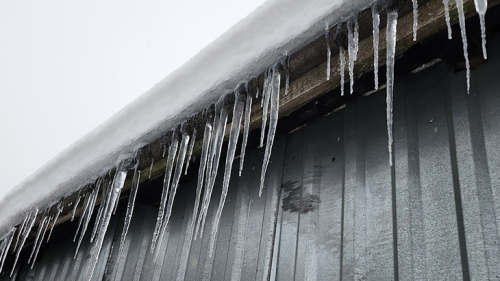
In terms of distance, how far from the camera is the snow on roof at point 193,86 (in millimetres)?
1341

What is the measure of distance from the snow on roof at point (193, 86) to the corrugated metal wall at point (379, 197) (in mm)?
464

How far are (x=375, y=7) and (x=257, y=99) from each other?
675mm

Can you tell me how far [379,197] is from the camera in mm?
1368

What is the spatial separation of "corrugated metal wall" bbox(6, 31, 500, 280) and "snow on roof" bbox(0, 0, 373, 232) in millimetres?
464

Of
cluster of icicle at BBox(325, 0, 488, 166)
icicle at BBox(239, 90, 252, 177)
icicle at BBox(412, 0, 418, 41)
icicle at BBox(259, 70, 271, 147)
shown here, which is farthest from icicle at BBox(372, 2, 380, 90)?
icicle at BBox(239, 90, 252, 177)

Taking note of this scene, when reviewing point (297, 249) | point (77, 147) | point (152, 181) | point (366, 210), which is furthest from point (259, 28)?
point (77, 147)

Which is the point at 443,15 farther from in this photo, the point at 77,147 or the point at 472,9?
the point at 77,147

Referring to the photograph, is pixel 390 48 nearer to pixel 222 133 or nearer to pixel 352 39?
pixel 352 39

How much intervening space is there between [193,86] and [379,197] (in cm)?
96

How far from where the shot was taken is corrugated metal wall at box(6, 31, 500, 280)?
45.1 inches

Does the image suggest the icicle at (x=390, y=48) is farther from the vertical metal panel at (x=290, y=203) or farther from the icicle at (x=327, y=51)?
the vertical metal panel at (x=290, y=203)

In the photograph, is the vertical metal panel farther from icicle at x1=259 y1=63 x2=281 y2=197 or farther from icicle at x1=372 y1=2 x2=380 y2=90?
icicle at x1=372 y1=2 x2=380 y2=90

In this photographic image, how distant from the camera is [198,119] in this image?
1829mm

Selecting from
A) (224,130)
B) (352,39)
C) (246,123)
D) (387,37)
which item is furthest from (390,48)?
(224,130)
